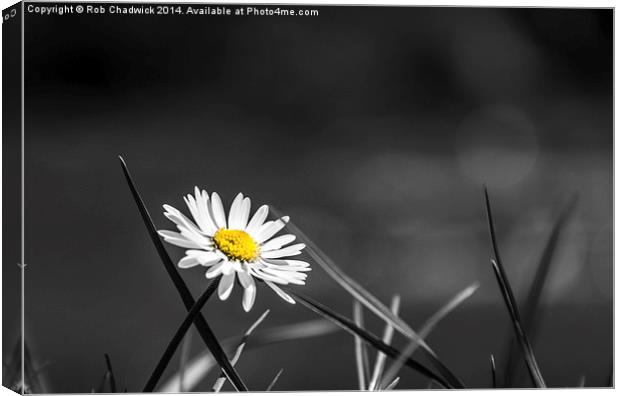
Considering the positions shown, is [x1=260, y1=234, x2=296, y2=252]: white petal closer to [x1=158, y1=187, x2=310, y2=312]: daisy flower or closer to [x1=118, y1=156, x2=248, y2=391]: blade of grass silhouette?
[x1=158, y1=187, x2=310, y2=312]: daisy flower

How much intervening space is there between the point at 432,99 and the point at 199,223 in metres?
0.38

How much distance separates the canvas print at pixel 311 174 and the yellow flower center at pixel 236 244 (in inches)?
2.7

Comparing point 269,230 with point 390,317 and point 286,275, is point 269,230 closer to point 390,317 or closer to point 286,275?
point 286,275

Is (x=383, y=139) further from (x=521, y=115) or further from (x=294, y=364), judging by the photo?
(x=294, y=364)

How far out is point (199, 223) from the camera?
2.85 ft

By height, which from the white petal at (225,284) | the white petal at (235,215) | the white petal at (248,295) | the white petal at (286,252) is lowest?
the white petal at (248,295)

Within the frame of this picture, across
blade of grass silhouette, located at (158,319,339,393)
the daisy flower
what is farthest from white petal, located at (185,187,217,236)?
blade of grass silhouette, located at (158,319,339,393)

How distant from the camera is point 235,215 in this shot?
917 mm

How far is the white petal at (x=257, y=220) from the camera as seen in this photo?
90 cm

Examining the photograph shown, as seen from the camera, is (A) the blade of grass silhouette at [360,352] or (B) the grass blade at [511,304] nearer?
(B) the grass blade at [511,304]

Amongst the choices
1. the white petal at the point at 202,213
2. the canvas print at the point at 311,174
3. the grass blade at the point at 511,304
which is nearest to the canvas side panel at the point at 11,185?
the canvas print at the point at 311,174

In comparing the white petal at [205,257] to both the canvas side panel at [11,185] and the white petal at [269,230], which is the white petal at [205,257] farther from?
the canvas side panel at [11,185]

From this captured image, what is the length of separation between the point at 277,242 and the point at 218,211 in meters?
0.06

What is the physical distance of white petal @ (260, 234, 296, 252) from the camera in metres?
0.90
